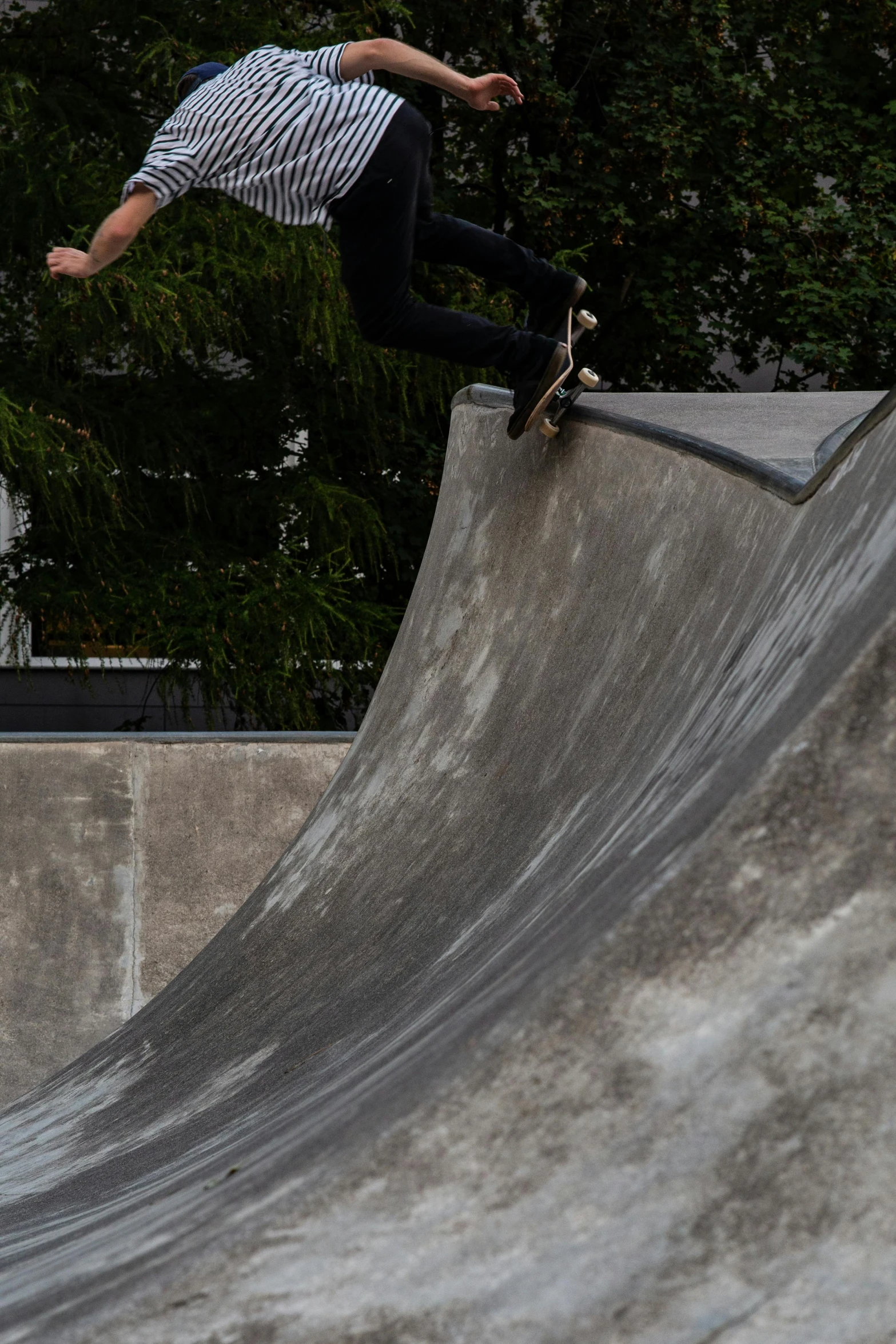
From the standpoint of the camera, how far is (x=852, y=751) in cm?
136

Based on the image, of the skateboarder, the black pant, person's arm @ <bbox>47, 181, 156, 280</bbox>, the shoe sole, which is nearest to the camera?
person's arm @ <bbox>47, 181, 156, 280</bbox>

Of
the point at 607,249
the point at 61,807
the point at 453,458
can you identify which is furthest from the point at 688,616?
the point at 607,249

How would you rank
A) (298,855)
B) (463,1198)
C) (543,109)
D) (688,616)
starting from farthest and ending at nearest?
1. (543,109)
2. (298,855)
3. (688,616)
4. (463,1198)

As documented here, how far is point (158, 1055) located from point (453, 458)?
2502mm

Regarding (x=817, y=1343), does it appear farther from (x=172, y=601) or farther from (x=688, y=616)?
(x=172, y=601)

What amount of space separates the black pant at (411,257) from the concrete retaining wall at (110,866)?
310cm

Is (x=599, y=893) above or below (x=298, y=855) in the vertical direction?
above

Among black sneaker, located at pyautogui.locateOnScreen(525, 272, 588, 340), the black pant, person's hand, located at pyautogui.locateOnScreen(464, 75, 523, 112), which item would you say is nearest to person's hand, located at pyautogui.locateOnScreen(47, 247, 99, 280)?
the black pant

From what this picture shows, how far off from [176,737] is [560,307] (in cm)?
337

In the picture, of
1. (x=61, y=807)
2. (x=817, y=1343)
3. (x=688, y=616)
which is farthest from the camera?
(x=61, y=807)

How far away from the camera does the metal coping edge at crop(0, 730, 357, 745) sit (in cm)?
650

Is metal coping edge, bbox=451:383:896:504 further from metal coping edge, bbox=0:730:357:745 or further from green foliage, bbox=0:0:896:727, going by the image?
green foliage, bbox=0:0:896:727

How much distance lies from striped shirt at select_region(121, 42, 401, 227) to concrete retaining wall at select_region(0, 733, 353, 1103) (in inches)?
133

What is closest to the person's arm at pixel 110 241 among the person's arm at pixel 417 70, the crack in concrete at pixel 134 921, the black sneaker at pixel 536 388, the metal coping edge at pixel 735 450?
the person's arm at pixel 417 70
